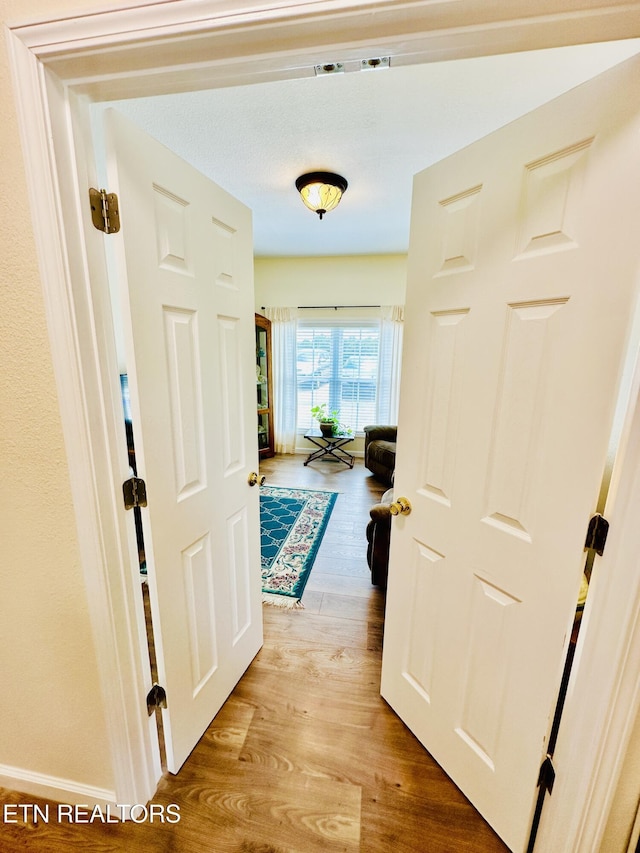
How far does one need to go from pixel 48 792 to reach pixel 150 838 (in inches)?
15.9

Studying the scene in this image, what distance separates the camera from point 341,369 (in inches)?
195

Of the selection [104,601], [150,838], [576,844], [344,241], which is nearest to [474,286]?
[104,601]

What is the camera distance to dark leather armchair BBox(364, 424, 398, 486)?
3.85 metres

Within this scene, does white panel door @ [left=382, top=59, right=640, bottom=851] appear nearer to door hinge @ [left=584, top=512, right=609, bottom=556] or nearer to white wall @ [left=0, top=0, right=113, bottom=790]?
door hinge @ [left=584, top=512, right=609, bottom=556]

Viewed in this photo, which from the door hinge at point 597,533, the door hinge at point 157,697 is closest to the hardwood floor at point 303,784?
the door hinge at point 157,697

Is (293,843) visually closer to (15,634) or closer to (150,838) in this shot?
(150,838)

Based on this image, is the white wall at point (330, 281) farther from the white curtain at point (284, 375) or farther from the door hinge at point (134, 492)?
the door hinge at point (134, 492)

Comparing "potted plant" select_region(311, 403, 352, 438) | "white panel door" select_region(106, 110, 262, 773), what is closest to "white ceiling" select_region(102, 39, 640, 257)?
"white panel door" select_region(106, 110, 262, 773)

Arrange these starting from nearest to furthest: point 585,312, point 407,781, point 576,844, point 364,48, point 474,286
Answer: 1. point 364,48
2. point 585,312
3. point 576,844
4. point 474,286
5. point 407,781

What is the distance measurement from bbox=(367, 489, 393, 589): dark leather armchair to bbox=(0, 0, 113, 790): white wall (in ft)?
4.72

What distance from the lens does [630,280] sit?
26.4 inches

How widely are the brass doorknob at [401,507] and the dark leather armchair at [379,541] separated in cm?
73

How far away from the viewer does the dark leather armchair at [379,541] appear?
2.00m

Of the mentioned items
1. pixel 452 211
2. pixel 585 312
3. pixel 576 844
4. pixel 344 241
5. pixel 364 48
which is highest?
pixel 344 241
